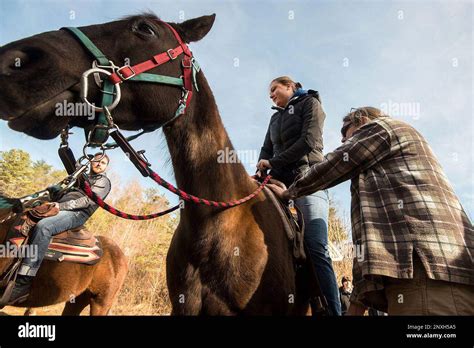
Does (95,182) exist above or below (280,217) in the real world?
above

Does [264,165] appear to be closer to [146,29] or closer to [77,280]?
[146,29]

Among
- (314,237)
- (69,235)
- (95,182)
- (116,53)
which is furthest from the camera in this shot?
(69,235)

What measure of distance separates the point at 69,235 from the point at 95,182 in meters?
1.44

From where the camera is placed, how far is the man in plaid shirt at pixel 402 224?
1.95 metres

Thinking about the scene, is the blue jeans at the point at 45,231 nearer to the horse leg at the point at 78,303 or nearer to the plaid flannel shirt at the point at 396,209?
the horse leg at the point at 78,303

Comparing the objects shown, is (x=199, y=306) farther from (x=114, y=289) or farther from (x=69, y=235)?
(x=114, y=289)

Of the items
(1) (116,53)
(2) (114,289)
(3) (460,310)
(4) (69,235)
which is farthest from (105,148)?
(2) (114,289)

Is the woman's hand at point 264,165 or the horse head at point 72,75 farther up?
the horse head at point 72,75

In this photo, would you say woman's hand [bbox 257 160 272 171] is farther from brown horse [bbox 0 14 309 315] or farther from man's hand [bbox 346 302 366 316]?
man's hand [bbox 346 302 366 316]

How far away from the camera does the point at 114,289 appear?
→ 728 centimetres

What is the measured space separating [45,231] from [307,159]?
4579 mm

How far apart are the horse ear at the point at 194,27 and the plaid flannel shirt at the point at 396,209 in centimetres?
161

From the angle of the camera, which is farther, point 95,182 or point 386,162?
point 95,182

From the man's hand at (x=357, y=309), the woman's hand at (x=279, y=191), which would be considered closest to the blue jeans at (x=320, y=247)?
the man's hand at (x=357, y=309)
